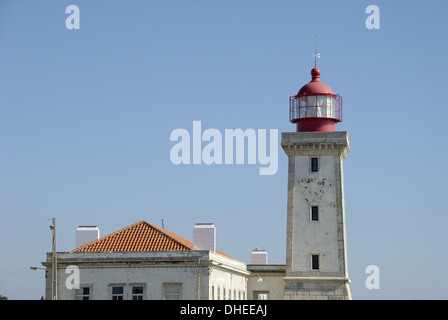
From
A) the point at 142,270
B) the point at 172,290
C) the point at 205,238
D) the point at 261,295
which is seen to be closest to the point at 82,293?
the point at 142,270

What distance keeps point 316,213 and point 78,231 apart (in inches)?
538

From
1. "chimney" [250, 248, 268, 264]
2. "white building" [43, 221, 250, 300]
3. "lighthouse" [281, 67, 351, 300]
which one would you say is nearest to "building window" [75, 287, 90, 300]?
"white building" [43, 221, 250, 300]

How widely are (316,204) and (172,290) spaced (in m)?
10.7

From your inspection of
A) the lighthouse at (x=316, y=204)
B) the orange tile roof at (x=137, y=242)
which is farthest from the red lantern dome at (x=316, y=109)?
the orange tile roof at (x=137, y=242)

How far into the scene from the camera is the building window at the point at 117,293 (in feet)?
143

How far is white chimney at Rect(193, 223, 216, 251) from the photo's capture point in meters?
46.4

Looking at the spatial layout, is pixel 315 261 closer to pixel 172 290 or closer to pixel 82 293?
pixel 172 290

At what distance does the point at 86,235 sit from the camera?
4781 centimetres

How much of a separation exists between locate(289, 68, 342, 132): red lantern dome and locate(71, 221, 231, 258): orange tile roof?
10747mm

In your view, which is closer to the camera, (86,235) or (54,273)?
(54,273)

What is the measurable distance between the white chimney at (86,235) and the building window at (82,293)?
4.05 metres
